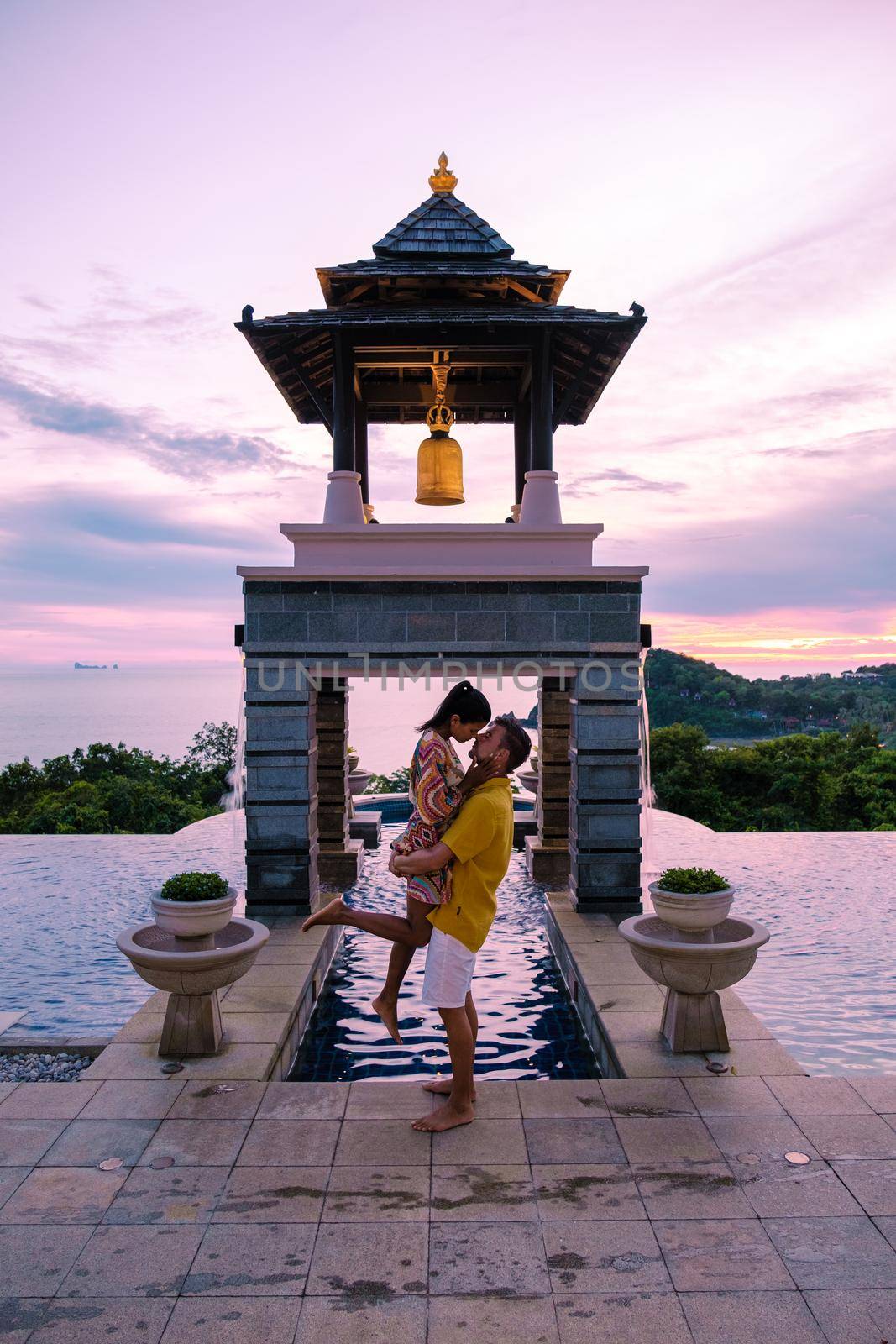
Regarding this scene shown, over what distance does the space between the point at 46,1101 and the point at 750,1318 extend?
4220mm

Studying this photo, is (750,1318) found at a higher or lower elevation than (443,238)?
lower

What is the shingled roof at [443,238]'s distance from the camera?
11492 mm

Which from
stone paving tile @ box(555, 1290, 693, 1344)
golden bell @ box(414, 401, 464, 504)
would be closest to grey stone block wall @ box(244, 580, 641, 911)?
golden bell @ box(414, 401, 464, 504)

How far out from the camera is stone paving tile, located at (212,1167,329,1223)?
15.4 feet

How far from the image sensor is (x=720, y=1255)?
4395 millimetres

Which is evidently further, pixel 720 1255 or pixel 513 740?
pixel 513 740

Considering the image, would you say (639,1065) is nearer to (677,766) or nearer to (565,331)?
(565,331)

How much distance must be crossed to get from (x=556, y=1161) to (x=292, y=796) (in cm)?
578

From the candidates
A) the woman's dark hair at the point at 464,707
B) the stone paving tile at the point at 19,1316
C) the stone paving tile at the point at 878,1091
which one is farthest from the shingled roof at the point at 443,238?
the stone paving tile at the point at 19,1316

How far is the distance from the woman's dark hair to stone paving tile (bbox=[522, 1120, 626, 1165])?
93.9 inches

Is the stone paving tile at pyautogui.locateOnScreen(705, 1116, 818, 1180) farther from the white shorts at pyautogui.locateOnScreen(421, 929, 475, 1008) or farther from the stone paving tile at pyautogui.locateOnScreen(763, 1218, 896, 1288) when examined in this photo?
the white shorts at pyautogui.locateOnScreen(421, 929, 475, 1008)

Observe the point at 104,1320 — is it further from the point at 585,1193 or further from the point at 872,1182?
the point at 872,1182

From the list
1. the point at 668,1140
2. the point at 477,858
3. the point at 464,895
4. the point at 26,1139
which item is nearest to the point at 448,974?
the point at 464,895

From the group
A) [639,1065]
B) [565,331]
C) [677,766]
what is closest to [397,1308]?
[639,1065]
